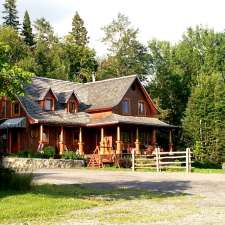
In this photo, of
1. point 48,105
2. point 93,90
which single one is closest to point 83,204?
point 48,105

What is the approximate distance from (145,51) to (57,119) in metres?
30.9

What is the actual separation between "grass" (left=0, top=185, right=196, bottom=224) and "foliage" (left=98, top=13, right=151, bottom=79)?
51292 mm

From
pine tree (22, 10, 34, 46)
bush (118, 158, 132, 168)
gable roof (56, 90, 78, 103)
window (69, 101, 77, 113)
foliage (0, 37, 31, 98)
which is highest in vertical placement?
pine tree (22, 10, 34, 46)

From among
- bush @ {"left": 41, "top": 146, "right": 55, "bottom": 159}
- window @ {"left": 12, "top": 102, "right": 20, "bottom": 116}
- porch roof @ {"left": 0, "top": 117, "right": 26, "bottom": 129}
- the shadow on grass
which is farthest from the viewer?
window @ {"left": 12, "top": 102, "right": 20, "bottom": 116}

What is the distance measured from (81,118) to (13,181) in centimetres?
2886

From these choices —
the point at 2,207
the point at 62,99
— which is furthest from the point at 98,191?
the point at 62,99

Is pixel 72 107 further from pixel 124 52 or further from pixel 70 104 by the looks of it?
pixel 124 52

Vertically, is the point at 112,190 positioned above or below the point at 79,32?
below

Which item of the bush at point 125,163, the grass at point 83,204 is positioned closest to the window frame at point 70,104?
the bush at point 125,163

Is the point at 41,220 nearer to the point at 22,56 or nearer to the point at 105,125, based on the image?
the point at 105,125

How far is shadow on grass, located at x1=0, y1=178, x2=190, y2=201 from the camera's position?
17.2 m

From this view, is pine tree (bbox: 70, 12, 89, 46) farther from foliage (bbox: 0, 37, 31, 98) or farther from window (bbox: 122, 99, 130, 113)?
foliage (bbox: 0, 37, 31, 98)

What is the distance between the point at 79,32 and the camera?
88250 mm

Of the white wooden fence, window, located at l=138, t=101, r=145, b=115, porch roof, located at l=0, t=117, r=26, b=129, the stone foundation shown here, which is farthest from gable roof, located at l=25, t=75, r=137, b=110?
the white wooden fence
